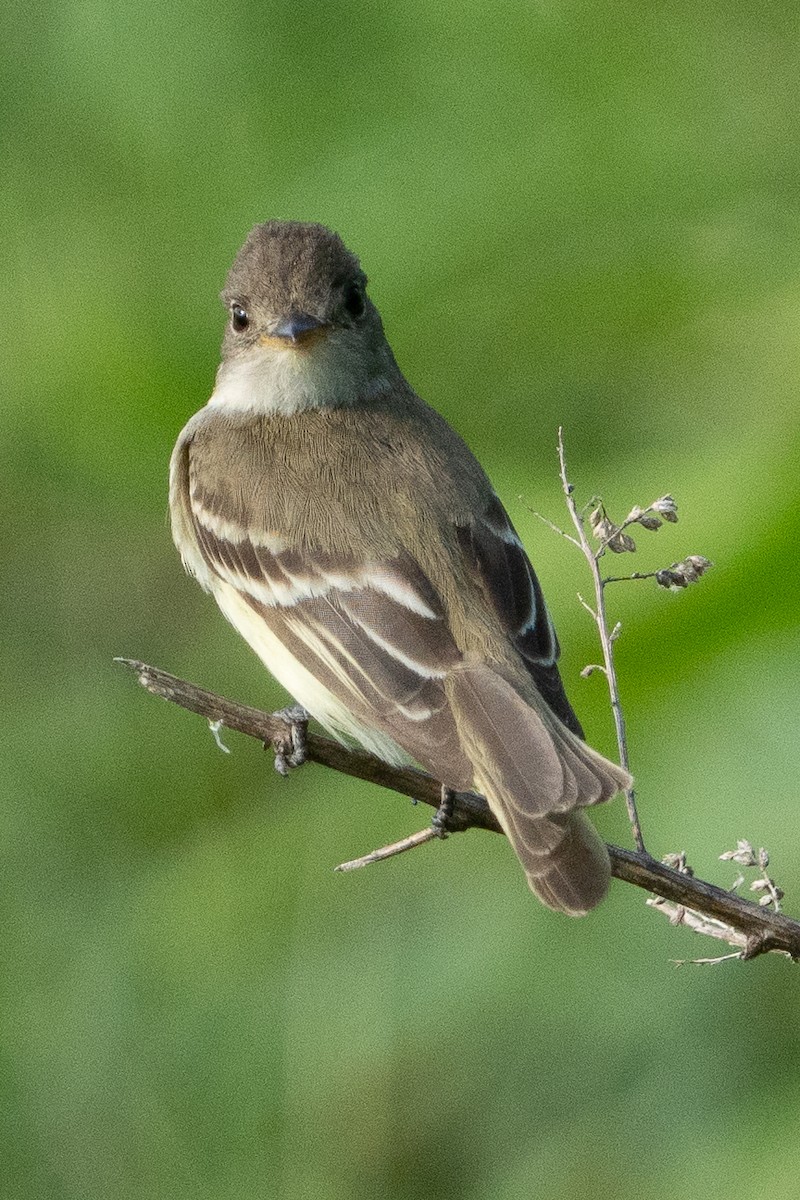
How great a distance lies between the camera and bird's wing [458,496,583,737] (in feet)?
9.86

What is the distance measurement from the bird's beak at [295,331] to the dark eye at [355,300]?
15 cm

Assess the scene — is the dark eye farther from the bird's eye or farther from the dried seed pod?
the dried seed pod

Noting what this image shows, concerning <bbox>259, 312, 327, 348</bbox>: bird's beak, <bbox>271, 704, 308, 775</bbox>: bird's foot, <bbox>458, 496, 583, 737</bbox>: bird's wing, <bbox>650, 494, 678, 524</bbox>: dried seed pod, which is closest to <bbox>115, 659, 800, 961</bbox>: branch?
<bbox>271, 704, 308, 775</bbox>: bird's foot

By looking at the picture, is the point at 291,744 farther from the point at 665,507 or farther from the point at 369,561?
the point at 665,507

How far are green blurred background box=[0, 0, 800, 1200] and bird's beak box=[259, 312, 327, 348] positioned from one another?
3.09 feet

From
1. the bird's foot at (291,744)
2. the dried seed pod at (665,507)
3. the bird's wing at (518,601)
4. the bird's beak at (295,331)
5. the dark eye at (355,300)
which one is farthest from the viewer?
the dark eye at (355,300)

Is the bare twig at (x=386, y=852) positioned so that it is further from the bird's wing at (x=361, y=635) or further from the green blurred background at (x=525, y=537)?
the green blurred background at (x=525, y=537)

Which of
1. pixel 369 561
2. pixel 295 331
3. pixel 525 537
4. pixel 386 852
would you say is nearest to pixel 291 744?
pixel 386 852

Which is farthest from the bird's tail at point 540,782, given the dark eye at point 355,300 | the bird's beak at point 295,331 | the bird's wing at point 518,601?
the dark eye at point 355,300

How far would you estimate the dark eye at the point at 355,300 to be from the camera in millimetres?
3635

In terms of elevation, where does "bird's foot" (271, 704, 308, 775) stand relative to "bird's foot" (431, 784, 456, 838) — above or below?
above

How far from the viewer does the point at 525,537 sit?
14.1 ft

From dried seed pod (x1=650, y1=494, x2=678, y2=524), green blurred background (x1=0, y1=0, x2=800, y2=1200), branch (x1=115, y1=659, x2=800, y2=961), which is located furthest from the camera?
green blurred background (x1=0, y1=0, x2=800, y2=1200)

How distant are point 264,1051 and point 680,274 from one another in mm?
2280
